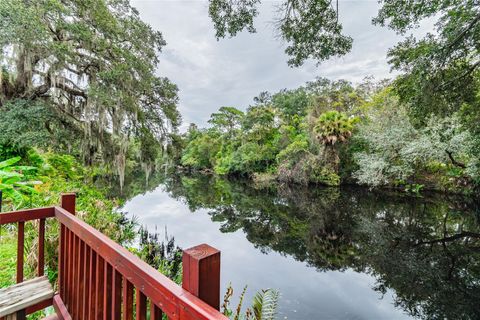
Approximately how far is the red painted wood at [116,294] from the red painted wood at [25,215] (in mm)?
1131

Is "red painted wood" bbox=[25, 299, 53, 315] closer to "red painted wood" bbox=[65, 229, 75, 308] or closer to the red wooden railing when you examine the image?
the red wooden railing

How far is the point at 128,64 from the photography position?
276 inches

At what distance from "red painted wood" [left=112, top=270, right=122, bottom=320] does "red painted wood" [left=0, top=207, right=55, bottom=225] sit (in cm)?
113

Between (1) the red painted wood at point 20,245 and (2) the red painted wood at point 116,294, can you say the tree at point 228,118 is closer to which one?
(1) the red painted wood at point 20,245

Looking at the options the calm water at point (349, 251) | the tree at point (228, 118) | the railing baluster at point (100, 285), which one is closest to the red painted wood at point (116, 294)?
the railing baluster at point (100, 285)

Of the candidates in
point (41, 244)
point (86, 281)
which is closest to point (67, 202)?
point (41, 244)

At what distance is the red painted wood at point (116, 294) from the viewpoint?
1.08 m

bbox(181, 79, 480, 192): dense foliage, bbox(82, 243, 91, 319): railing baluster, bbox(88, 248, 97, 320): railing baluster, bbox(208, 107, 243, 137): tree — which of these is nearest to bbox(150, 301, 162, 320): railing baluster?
bbox(88, 248, 97, 320): railing baluster

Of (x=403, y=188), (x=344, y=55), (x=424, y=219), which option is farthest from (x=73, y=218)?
(x=403, y=188)

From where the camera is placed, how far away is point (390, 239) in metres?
6.33

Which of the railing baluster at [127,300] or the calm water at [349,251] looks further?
the calm water at [349,251]

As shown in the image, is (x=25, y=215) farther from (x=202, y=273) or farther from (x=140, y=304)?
(x=202, y=273)

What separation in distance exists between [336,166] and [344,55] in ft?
39.4

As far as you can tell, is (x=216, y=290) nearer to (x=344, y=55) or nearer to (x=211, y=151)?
(x=344, y=55)
